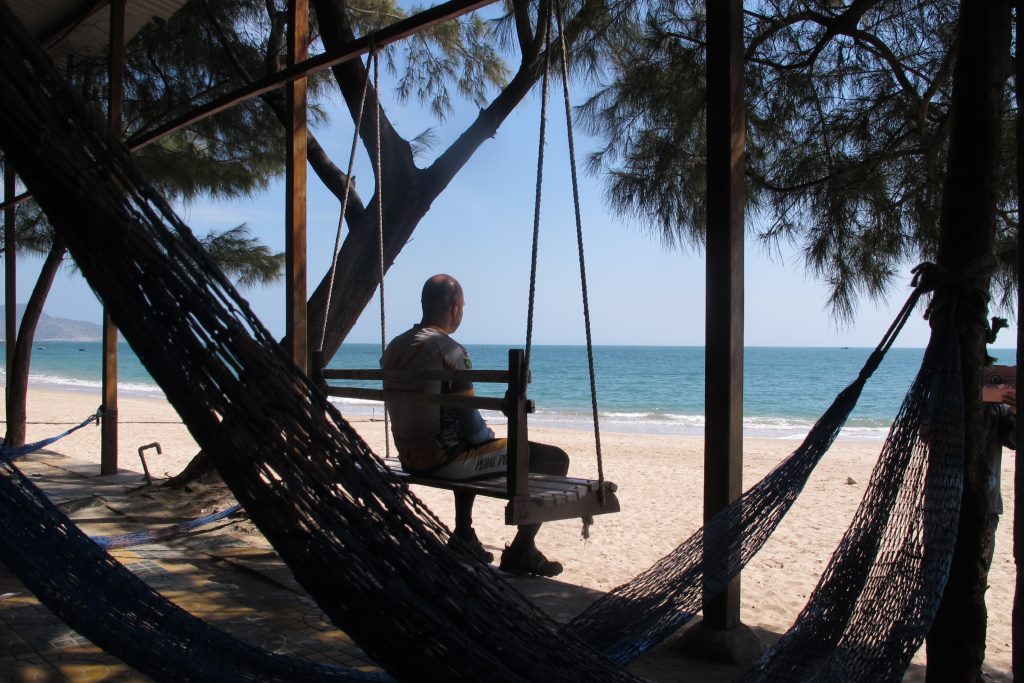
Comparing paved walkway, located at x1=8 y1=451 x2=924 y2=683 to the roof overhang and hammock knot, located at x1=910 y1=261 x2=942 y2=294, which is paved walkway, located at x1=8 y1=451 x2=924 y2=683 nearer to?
hammock knot, located at x1=910 y1=261 x2=942 y2=294

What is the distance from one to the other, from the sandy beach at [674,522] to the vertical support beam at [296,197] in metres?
1.32

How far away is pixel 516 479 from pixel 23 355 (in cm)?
594

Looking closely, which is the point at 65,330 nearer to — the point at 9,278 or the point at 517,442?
the point at 9,278

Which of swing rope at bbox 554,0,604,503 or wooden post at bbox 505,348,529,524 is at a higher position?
swing rope at bbox 554,0,604,503

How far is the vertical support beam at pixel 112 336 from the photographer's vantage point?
13.6 ft

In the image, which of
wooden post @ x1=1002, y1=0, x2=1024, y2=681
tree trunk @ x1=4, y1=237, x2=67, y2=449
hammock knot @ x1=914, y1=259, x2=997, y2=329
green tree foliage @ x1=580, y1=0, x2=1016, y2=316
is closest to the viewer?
wooden post @ x1=1002, y1=0, x2=1024, y2=681

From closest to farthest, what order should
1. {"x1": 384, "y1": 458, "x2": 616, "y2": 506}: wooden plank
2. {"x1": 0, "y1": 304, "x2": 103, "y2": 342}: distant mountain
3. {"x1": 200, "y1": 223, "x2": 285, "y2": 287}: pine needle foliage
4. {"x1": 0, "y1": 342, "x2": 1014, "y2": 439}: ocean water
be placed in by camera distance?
1. {"x1": 384, "y1": 458, "x2": 616, "y2": 506}: wooden plank
2. {"x1": 200, "y1": 223, "x2": 285, "y2": 287}: pine needle foliage
3. {"x1": 0, "y1": 342, "x2": 1014, "y2": 439}: ocean water
4. {"x1": 0, "y1": 304, "x2": 103, "y2": 342}: distant mountain

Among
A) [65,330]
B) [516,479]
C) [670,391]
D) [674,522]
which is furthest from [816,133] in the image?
[65,330]

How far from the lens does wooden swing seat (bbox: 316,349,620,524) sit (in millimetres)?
2109

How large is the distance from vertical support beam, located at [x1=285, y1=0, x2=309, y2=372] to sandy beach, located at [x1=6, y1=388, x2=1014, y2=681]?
4.32 ft

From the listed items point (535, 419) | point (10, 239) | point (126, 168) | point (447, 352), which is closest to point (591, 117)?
point (447, 352)

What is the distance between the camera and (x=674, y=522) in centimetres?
502

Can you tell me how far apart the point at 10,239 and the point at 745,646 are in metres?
6.15

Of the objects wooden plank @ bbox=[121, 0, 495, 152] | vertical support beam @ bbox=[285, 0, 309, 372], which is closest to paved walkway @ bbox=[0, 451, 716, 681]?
vertical support beam @ bbox=[285, 0, 309, 372]
